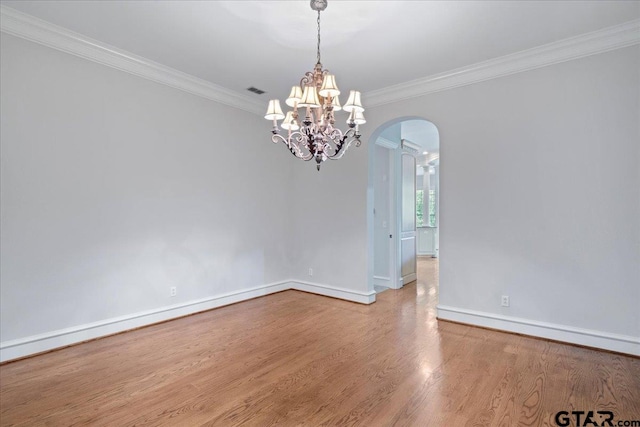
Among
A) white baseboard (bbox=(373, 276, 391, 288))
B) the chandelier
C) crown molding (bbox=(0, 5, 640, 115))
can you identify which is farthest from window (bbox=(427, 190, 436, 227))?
the chandelier

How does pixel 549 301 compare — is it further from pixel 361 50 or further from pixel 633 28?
pixel 361 50

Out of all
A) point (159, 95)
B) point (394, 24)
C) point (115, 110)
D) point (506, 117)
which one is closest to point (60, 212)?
point (115, 110)

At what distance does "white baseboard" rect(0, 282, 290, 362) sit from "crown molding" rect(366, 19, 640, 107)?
3.73 meters

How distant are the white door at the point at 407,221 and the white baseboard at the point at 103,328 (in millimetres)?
2968

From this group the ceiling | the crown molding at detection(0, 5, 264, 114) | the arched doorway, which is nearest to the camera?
the ceiling

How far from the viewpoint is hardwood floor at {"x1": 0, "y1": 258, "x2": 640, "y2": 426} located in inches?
81.8

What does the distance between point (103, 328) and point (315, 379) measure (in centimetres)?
246

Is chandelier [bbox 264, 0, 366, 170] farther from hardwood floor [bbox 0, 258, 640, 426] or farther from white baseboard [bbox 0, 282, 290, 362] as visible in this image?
white baseboard [bbox 0, 282, 290, 362]

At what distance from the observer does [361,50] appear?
11.1ft

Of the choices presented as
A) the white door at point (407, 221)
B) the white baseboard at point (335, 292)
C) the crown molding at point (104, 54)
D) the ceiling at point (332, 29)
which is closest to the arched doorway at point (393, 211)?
the white door at point (407, 221)

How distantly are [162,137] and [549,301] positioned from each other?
191 inches

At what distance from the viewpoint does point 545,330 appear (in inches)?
131

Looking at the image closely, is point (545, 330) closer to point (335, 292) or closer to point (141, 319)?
point (335, 292)

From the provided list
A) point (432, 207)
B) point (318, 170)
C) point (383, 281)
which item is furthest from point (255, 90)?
point (432, 207)
